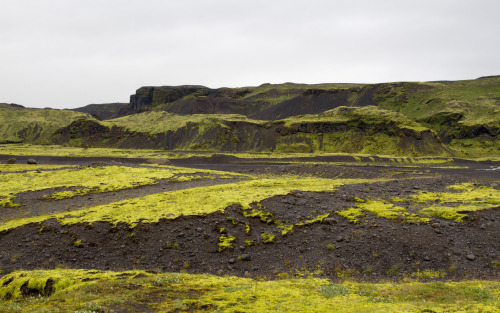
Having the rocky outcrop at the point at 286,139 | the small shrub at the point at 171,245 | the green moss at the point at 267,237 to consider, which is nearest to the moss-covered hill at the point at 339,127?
the rocky outcrop at the point at 286,139

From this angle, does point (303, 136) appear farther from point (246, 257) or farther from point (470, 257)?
point (246, 257)

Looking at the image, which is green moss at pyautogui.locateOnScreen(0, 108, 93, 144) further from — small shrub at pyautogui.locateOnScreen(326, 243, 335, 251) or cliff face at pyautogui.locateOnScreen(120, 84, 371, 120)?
small shrub at pyautogui.locateOnScreen(326, 243, 335, 251)

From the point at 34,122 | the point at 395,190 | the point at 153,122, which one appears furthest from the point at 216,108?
the point at 395,190

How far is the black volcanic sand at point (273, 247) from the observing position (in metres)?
16.4

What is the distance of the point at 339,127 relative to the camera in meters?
107

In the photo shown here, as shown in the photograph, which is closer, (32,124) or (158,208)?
(158,208)

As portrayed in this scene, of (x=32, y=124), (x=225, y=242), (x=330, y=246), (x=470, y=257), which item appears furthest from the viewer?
(x=32, y=124)

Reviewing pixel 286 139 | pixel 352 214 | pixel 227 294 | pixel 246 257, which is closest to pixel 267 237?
pixel 246 257

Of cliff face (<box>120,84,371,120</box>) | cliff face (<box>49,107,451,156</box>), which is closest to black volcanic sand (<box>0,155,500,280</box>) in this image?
cliff face (<box>49,107,451,156</box>)

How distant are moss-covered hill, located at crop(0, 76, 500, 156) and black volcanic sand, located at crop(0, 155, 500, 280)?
80.0 metres

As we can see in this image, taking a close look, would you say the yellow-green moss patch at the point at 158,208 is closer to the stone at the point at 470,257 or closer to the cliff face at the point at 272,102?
the stone at the point at 470,257

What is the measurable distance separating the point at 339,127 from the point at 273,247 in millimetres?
94326

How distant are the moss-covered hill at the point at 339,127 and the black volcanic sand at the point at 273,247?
80.0 m

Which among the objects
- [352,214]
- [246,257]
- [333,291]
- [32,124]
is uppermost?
[32,124]
